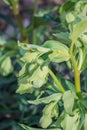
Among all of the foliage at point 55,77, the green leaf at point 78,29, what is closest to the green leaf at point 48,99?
the foliage at point 55,77

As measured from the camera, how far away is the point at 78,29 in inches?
34.5

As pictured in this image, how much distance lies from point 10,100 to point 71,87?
69 cm

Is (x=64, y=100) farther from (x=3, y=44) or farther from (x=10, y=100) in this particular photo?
(x=10, y=100)

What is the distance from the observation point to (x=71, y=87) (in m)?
1.07

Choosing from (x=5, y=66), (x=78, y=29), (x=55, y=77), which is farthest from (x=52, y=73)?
(x=5, y=66)

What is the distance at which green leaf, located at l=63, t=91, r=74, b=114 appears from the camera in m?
0.90

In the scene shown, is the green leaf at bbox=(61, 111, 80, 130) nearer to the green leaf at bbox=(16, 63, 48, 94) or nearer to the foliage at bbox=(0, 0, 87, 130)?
the foliage at bbox=(0, 0, 87, 130)

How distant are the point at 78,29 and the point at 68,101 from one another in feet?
0.51

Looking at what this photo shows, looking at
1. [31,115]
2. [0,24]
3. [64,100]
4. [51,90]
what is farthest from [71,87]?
[0,24]

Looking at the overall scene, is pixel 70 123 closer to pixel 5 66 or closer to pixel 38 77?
pixel 38 77

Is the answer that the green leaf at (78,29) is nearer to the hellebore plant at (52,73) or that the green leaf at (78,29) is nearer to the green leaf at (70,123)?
the hellebore plant at (52,73)

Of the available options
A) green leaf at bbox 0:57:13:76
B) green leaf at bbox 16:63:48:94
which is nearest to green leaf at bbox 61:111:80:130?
green leaf at bbox 16:63:48:94

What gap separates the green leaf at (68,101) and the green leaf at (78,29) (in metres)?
0.12

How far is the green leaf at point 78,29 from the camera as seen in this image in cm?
86
